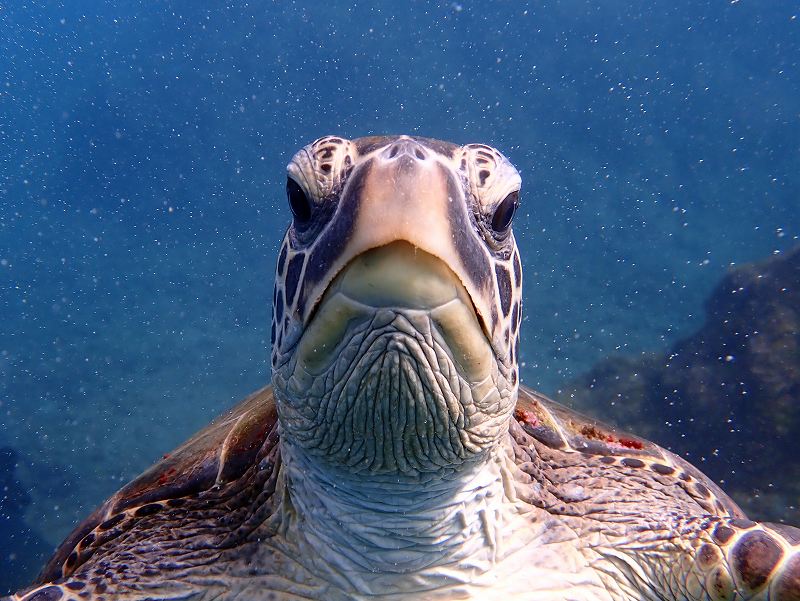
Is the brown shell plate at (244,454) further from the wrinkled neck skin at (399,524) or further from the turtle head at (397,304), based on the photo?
the turtle head at (397,304)

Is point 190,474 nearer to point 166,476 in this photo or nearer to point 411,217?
point 166,476

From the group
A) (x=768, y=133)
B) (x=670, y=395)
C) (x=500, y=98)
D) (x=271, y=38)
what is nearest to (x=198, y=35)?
(x=271, y=38)

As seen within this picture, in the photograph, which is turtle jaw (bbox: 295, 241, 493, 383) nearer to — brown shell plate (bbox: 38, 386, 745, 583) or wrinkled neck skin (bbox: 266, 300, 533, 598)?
wrinkled neck skin (bbox: 266, 300, 533, 598)

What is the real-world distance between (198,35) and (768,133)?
1544 inches

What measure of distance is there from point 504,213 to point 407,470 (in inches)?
29.0

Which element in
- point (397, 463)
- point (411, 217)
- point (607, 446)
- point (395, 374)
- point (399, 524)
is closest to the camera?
point (411, 217)

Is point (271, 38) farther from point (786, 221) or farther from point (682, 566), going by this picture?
point (682, 566)

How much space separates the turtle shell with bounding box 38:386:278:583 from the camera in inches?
96.6

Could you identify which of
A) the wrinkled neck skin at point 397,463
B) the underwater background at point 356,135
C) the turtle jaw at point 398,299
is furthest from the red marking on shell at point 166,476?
the underwater background at point 356,135

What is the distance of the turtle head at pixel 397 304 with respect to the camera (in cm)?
125

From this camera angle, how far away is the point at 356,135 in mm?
34656

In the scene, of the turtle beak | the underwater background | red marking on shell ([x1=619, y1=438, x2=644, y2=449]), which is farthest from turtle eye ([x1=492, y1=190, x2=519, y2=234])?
the underwater background

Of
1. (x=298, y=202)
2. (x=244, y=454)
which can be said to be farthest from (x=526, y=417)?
(x=298, y=202)

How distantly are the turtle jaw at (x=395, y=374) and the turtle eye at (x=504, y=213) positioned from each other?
0.29 meters
